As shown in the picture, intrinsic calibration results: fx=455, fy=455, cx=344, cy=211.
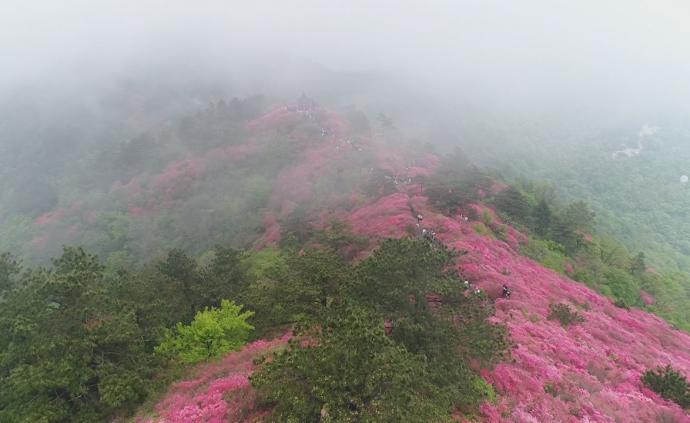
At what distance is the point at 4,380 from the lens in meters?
18.5

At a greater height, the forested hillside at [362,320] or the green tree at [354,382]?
the green tree at [354,382]

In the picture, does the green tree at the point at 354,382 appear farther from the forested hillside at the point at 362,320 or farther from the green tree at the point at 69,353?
the green tree at the point at 69,353

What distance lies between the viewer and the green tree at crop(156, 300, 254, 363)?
70.2ft

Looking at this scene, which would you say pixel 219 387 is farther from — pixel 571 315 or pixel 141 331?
pixel 571 315

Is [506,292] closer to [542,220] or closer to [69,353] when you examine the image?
[69,353]

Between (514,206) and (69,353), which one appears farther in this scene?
(514,206)

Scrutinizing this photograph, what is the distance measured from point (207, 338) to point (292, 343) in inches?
439

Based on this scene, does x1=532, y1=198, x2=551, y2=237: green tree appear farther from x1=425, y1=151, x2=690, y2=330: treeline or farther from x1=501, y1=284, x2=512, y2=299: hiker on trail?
x1=501, y1=284, x2=512, y2=299: hiker on trail

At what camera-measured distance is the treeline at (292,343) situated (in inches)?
449

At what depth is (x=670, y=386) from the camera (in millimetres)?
19047

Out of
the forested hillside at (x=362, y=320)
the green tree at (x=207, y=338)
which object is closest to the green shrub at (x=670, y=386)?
the forested hillside at (x=362, y=320)

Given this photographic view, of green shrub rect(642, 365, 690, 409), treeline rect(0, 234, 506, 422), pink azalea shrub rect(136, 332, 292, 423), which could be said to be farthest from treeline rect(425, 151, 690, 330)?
pink azalea shrub rect(136, 332, 292, 423)

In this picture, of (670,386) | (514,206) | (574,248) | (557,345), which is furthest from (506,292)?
(574,248)

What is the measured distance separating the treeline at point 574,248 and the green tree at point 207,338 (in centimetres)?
2257
